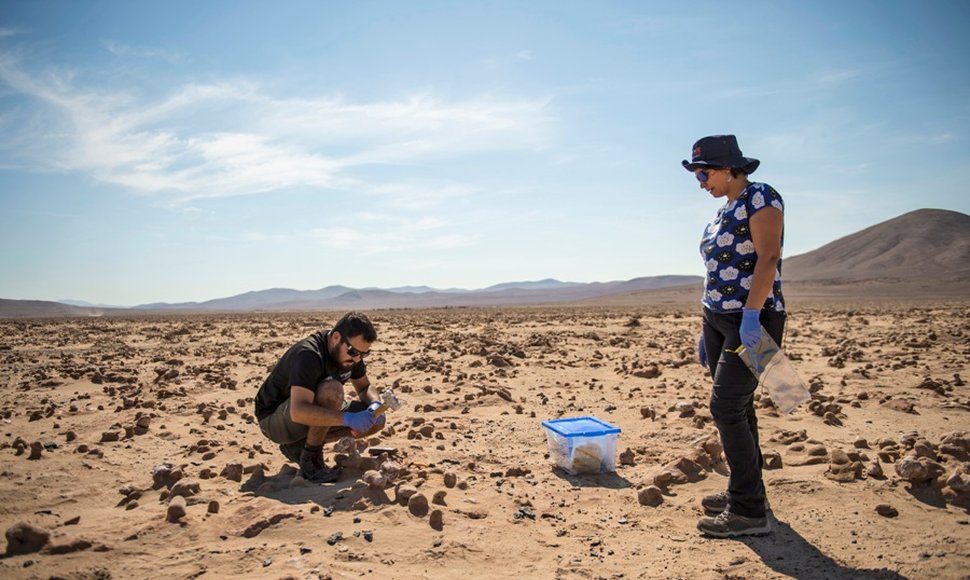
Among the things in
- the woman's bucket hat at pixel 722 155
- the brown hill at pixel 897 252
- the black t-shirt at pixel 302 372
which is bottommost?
the black t-shirt at pixel 302 372

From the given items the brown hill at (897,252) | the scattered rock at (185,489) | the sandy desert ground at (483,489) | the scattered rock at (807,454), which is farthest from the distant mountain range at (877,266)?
the scattered rock at (185,489)

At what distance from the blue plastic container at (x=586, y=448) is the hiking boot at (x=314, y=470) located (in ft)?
5.33

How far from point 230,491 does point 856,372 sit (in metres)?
7.98

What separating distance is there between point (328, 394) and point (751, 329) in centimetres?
277

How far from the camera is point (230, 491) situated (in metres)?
4.37

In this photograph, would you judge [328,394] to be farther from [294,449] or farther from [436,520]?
[436,520]

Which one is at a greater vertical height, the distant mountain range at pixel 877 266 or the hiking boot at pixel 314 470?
the distant mountain range at pixel 877 266

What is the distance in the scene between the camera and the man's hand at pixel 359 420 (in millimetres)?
4480

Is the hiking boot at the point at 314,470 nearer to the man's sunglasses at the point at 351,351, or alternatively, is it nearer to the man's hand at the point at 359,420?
the man's hand at the point at 359,420

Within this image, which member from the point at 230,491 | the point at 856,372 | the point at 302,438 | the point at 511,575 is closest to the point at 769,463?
the point at 511,575

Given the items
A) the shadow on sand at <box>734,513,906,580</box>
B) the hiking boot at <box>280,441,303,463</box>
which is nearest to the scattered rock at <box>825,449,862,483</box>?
the shadow on sand at <box>734,513,906,580</box>

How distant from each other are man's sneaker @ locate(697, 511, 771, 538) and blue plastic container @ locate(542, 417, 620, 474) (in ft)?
3.83

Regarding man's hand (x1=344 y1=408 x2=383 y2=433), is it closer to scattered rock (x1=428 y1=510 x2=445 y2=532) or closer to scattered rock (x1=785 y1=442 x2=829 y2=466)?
scattered rock (x1=428 y1=510 x2=445 y2=532)

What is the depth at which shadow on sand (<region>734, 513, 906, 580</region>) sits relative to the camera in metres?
3.10
